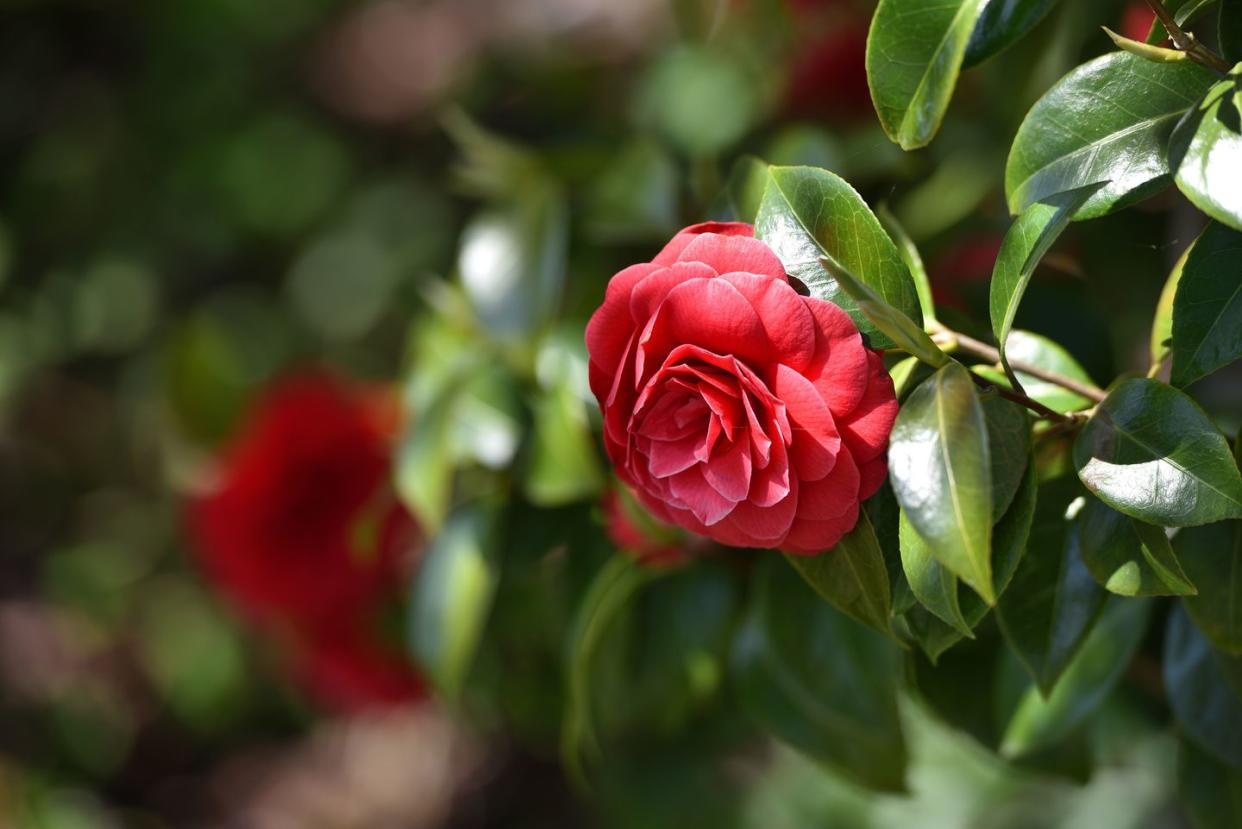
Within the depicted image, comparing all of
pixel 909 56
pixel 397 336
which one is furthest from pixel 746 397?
pixel 397 336

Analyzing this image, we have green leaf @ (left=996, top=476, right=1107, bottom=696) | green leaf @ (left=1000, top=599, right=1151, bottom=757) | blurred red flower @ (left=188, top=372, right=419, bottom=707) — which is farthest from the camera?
blurred red flower @ (left=188, top=372, right=419, bottom=707)

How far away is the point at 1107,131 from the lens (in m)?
0.38

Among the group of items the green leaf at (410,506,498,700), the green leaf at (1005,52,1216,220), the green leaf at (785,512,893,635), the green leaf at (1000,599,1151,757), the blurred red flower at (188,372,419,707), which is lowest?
the blurred red flower at (188,372,419,707)

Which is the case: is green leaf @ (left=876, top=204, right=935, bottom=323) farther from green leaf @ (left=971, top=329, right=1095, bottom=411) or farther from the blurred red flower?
the blurred red flower

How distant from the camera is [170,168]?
1.43 metres

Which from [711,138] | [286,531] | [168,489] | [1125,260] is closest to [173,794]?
[168,489]

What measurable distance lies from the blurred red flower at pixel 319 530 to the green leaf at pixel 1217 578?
576 mm

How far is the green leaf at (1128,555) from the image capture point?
355 millimetres

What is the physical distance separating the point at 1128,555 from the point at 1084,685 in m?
0.17

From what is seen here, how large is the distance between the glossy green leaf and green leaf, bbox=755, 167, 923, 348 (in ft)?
0.24

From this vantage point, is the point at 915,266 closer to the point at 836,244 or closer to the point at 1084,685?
the point at 836,244

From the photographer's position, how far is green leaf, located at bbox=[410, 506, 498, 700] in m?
0.64

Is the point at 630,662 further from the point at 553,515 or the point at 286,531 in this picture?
the point at 286,531

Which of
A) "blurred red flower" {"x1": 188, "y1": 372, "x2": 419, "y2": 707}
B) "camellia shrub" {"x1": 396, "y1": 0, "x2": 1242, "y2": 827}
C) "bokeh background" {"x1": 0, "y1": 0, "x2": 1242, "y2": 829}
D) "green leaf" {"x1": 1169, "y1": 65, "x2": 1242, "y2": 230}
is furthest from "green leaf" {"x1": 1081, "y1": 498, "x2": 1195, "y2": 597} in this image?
"blurred red flower" {"x1": 188, "y1": 372, "x2": 419, "y2": 707}
